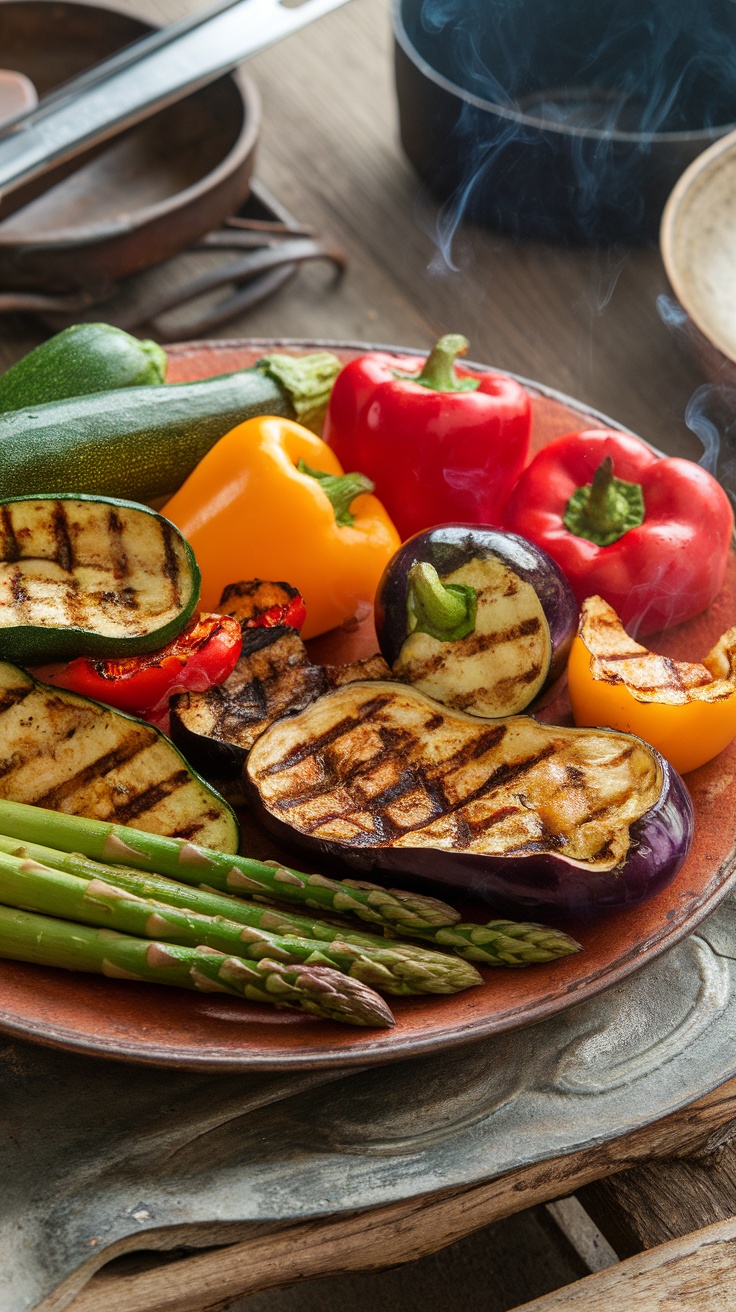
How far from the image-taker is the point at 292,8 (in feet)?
12.8

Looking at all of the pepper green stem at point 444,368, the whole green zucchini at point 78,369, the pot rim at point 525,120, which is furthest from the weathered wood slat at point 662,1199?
the pot rim at point 525,120

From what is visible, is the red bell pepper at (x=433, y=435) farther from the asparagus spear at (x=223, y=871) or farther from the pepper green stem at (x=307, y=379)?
the asparagus spear at (x=223, y=871)

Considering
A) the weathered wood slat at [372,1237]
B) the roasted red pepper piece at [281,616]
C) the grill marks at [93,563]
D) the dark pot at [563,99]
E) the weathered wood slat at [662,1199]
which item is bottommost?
the weathered wood slat at [662,1199]

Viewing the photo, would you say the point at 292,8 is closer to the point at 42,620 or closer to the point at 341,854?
the point at 42,620

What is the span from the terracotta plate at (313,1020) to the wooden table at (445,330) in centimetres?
30

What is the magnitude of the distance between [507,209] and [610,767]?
263 centimetres

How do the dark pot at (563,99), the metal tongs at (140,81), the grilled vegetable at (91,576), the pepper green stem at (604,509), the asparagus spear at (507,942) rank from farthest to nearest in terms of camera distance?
the dark pot at (563,99), the metal tongs at (140,81), the pepper green stem at (604,509), the grilled vegetable at (91,576), the asparagus spear at (507,942)

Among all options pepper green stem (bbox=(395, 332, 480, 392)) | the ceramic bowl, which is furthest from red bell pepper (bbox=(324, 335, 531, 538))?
the ceramic bowl

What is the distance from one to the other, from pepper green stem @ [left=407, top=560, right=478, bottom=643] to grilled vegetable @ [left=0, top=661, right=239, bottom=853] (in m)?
0.52

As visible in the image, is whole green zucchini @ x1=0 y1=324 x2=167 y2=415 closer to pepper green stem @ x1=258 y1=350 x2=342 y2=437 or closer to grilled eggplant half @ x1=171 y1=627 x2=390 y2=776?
pepper green stem @ x1=258 y1=350 x2=342 y2=437

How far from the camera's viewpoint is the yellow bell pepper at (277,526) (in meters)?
2.61

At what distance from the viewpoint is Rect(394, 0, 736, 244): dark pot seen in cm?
369

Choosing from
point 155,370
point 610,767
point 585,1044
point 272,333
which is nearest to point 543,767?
point 610,767

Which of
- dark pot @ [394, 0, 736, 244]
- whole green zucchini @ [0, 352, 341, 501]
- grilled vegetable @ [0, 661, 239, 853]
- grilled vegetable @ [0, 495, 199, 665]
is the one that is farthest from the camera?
dark pot @ [394, 0, 736, 244]
